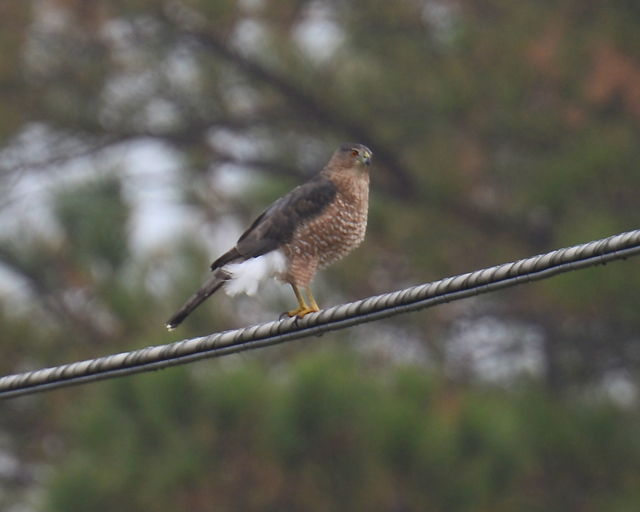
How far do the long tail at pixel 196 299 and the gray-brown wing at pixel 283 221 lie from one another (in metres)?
0.15

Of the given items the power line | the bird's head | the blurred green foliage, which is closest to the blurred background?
the blurred green foliage

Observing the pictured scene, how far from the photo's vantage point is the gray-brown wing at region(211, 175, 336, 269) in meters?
6.23

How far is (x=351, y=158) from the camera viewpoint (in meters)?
6.58

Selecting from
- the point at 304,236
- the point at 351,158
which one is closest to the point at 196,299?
the point at 304,236

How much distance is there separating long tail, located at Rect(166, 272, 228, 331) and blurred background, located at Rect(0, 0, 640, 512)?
4004mm

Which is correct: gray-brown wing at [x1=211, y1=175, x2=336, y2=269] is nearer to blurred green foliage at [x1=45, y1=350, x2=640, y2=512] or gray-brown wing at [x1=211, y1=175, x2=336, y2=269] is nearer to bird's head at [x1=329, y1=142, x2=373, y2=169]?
bird's head at [x1=329, y1=142, x2=373, y2=169]

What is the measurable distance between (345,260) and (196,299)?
7.72m

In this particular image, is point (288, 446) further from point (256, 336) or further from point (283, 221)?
point (256, 336)

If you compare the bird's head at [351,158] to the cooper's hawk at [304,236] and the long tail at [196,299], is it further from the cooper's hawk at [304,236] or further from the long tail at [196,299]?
the long tail at [196,299]

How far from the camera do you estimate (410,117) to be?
44.9 ft

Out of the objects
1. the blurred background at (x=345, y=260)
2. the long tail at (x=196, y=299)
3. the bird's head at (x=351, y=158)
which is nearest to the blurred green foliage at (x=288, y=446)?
the blurred background at (x=345, y=260)

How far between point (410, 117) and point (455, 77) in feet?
2.43

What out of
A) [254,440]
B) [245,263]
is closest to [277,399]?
[254,440]

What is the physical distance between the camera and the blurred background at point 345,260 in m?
10.2
